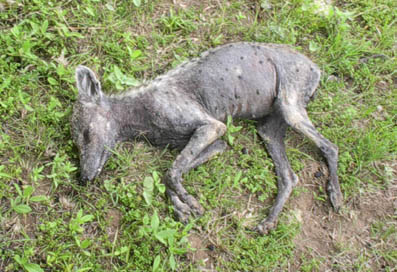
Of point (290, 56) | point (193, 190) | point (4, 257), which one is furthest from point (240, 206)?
point (4, 257)

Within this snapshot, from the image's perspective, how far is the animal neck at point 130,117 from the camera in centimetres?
405

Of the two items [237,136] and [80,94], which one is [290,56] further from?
[80,94]

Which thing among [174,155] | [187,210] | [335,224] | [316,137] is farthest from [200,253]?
[316,137]

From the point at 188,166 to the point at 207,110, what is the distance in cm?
65

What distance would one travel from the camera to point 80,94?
152 inches

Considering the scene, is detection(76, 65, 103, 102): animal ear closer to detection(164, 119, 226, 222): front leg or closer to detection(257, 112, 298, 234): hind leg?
detection(164, 119, 226, 222): front leg

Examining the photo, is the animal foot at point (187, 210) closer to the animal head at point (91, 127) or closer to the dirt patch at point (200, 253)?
the dirt patch at point (200, 253)

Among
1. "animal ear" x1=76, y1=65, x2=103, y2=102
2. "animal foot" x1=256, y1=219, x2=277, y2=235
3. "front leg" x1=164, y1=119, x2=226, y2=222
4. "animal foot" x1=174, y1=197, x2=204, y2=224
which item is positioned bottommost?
"animal foot" x1=256, y1=219, x2=277, y2=235

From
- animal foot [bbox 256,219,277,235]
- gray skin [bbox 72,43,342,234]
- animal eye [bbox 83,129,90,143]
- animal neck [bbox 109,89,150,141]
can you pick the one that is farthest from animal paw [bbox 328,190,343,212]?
animal eye [bbox 83,129,90,143]

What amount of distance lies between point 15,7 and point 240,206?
3.24 m

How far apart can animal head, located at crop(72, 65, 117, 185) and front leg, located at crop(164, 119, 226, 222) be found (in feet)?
2.20

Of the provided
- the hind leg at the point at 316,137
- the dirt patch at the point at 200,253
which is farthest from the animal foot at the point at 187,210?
the hind leg at the point at 316,137

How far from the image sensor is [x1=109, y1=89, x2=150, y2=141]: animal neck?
4051 millimetres

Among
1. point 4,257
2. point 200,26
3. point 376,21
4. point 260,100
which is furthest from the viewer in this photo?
point 376,21
